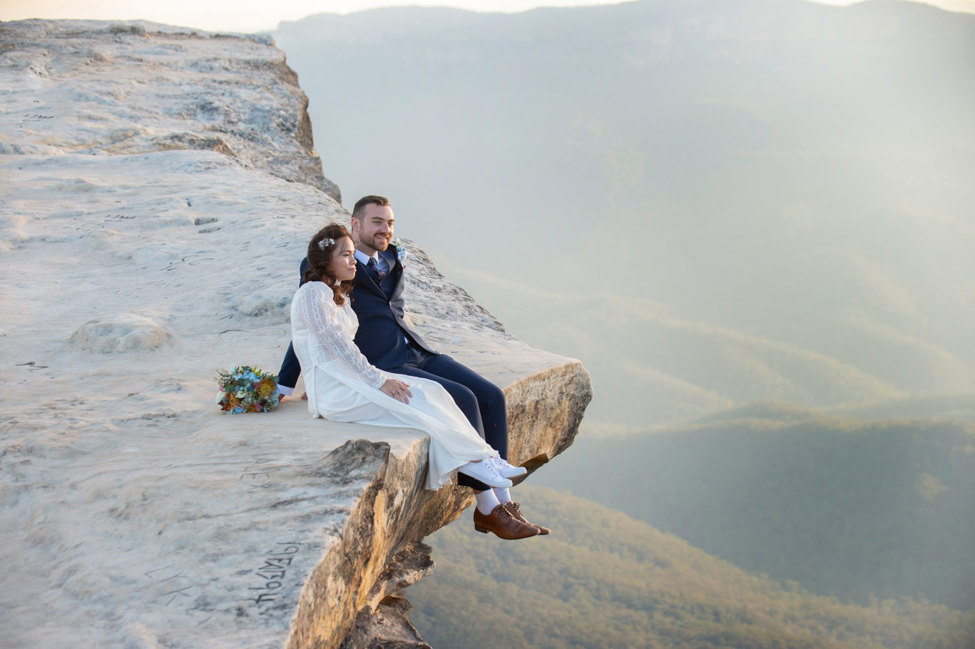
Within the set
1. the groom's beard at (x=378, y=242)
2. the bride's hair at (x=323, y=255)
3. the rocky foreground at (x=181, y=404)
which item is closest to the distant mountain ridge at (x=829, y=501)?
the rocky foreground at (x=181, y=404)

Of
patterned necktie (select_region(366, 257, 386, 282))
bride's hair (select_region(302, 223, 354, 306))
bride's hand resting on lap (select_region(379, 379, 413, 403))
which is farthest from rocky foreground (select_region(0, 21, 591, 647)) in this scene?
patterned necktie (select_region(366, 257, 386, 282))

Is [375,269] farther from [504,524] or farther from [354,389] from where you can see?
[504,524]

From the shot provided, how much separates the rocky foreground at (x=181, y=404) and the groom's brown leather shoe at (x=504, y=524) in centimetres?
37

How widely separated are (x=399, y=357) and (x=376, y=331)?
0.24m

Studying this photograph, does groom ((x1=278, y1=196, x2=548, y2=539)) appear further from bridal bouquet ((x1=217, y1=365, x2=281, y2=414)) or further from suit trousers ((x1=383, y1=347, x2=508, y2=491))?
bridal bouquet ((x1=217, y1=365, x2=281, y2=414))

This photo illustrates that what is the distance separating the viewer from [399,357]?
519cm

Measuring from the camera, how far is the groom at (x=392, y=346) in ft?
16.0

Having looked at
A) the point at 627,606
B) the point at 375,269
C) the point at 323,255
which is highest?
the point at 323,255

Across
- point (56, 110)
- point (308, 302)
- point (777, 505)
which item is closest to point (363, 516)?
point (308, 302)

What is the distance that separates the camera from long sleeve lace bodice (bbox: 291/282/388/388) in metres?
4.58

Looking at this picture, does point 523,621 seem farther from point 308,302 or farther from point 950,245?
point 950,245

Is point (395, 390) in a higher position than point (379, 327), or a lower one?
lower

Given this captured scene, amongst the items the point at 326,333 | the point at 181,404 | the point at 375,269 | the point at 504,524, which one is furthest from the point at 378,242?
the point at 504,524

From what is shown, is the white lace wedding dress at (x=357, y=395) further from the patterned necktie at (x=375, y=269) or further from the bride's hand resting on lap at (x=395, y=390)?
the patterned necktie at (x=375, y=269)
